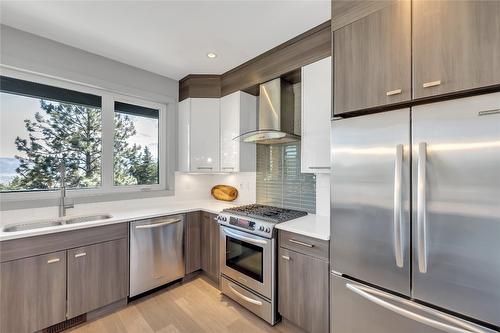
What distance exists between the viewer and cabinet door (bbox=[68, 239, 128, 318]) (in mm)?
1938

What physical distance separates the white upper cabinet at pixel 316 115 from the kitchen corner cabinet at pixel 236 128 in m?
0.90

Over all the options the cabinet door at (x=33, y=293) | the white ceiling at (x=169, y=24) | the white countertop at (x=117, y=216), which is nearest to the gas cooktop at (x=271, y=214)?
the white countertop at (x=117, y=216)

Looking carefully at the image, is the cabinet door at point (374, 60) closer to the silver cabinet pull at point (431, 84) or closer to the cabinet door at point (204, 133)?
the silver cabinet pull at point (431, 84)

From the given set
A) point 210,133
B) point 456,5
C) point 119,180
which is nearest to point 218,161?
point 210,133

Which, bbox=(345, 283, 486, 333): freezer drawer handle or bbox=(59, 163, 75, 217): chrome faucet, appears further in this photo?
bbox=(59, 163, 75, 217): chrome faucet

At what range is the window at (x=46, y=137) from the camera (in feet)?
6.96

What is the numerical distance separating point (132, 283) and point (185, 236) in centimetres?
68

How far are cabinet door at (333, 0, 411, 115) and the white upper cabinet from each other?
40 centimetres

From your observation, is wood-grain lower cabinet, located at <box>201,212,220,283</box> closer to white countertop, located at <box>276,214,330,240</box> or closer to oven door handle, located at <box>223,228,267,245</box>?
oven door handle, located at <box>223,228,267,245</box>

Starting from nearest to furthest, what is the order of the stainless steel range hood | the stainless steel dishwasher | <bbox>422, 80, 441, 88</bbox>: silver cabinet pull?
<bbox>422, 80, 441, 88</bbox>: silver cabinet pull → the stainless steel dishwasher → the stainless steel range hood

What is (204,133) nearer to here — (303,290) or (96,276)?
(96,276)

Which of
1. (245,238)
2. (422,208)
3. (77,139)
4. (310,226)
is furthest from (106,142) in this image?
(422,208)

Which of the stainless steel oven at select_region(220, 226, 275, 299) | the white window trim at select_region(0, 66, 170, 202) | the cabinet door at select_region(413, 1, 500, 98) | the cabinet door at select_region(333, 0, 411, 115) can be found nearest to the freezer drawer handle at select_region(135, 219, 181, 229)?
the stainless steel oven at select_region(220, 226, 275, 299)

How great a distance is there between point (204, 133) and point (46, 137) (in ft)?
5.37
